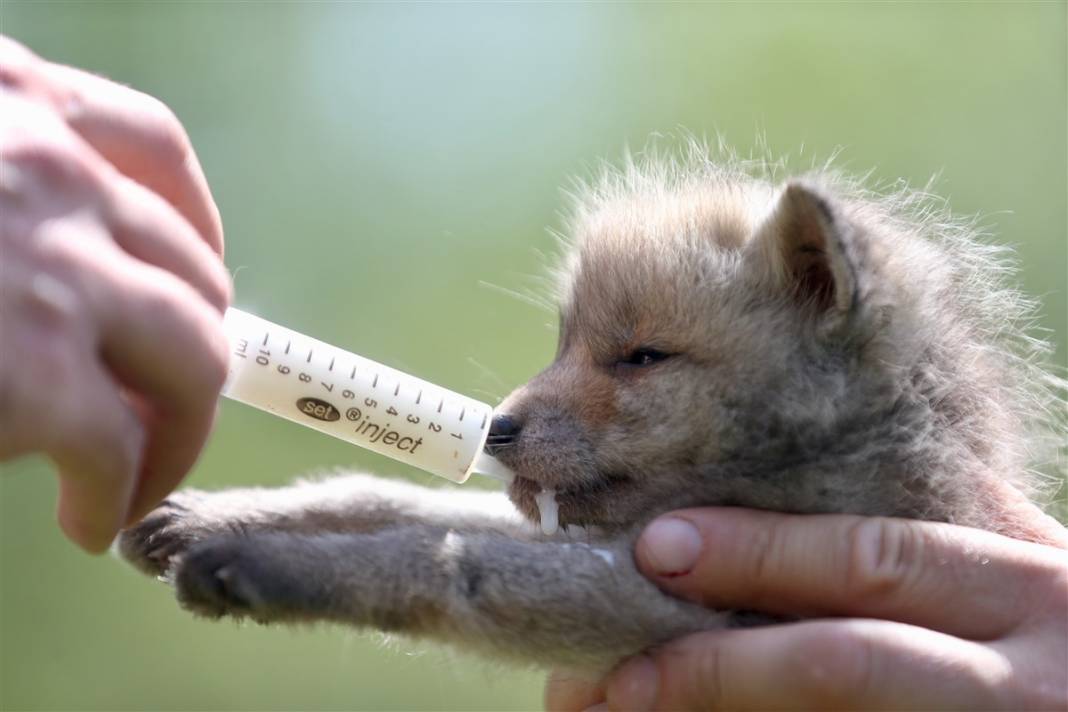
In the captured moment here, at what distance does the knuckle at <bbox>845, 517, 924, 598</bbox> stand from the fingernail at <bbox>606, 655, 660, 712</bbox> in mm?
391

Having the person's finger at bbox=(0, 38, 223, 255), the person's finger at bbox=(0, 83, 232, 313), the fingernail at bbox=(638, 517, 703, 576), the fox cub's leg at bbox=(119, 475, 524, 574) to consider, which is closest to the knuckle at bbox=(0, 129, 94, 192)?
the person's finger at bbox=(0, 83, 232, 313)

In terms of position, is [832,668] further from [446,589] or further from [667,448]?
[446,589]

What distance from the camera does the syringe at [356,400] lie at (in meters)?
1.96

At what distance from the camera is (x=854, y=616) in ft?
6.17

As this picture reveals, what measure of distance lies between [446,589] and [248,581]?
1.04 ft

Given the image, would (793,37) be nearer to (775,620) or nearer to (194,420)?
(775,620)

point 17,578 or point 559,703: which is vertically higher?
point 17,578

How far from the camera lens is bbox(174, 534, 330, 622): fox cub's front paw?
5.35ft

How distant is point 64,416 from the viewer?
1.19m

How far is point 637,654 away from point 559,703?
53cm

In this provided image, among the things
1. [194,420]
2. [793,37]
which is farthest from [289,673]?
[793,37]

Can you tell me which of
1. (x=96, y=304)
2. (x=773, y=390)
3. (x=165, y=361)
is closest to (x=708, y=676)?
(x=773, y=390)

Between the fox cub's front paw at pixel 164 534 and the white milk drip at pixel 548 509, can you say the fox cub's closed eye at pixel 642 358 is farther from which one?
the fox cub's front paw at pixel 164 534

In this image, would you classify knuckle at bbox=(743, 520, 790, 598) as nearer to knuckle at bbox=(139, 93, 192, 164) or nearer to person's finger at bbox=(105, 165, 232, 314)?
person's finger at bbox=(105, 165, 232, 314)
